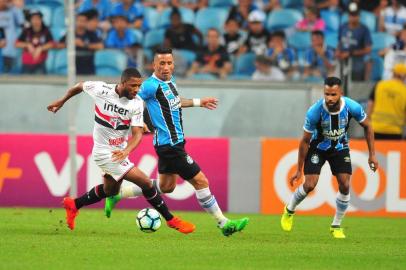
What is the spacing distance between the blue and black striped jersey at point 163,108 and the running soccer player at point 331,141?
1.69 metres

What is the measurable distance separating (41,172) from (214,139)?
315 cm

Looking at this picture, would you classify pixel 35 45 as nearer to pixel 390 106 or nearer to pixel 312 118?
pixel 390 106

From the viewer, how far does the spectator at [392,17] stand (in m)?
21.9

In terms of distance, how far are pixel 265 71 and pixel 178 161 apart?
24.8ft

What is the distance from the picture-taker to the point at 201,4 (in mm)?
22562

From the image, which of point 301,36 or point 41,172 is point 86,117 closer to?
point 41,172

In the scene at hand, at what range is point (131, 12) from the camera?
21734mm

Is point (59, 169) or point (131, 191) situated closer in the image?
point (131, 191)

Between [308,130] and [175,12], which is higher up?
[175,12]

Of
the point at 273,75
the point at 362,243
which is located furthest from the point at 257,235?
the point at 273,75

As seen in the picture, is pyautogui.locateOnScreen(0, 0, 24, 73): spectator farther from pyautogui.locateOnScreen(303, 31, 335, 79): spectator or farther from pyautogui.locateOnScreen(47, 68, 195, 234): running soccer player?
pyautogui.locateOnScreen(47, 68, 195, 234): running soccer player

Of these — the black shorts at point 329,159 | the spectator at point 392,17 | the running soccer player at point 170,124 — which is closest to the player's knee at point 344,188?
the black shorts at point 329,159

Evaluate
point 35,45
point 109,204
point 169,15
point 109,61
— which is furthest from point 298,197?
point 169,15

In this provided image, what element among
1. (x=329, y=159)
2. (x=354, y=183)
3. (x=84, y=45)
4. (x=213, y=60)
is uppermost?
(x=84, y=45)
